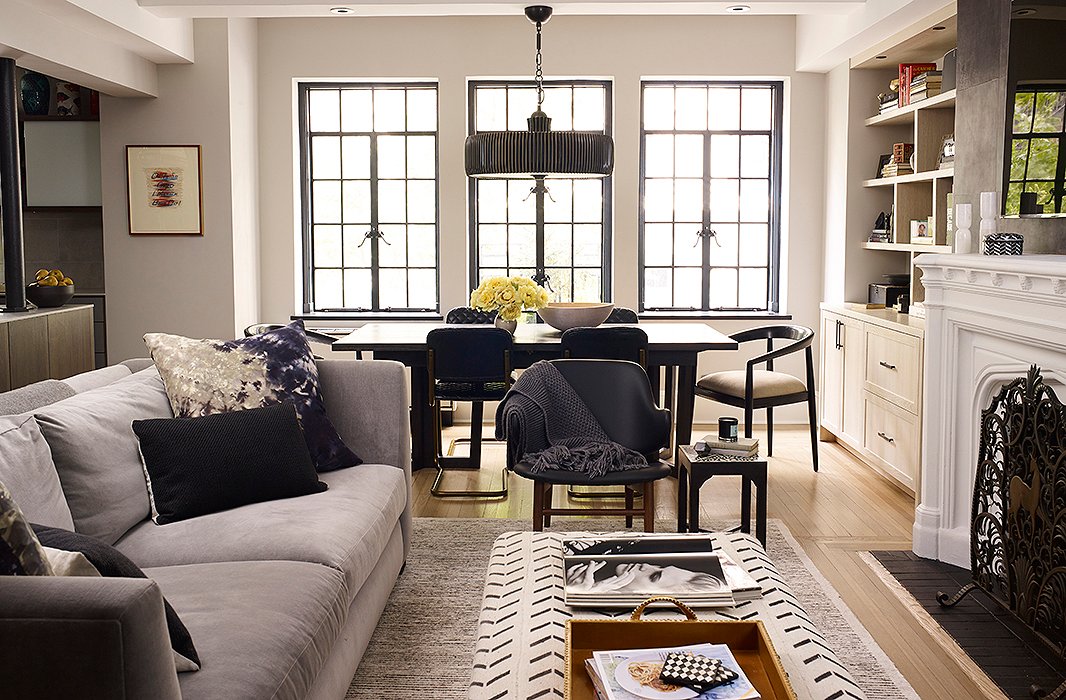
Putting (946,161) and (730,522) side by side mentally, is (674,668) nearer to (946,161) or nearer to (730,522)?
(730,522)

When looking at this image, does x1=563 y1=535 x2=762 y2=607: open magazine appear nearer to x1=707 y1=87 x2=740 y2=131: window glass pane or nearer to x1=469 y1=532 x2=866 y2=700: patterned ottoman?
x1=469 y1=532 x2=866 y2=700: patterned ottoman

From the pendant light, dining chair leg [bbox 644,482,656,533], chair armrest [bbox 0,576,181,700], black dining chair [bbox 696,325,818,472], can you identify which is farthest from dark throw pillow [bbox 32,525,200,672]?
black dining chair [bbox 696,325,818,472]

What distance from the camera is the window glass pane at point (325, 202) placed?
7508mm

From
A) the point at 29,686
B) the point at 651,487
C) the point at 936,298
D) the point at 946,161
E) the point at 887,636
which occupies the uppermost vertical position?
the point at 946,161

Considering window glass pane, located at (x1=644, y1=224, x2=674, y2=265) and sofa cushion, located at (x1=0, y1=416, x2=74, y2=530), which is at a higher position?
window glass pane, located at (x1=644, y1=224, x2=674, y2=265)

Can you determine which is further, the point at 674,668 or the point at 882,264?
the point at 882,264

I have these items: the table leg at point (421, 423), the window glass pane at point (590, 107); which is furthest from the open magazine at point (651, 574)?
the window glass pane at point (590, 107)

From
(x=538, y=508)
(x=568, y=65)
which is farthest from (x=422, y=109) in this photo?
(x=538, y=508)

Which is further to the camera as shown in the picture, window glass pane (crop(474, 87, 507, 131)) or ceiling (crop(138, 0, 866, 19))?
window glass pane (crop(474, 87, 507, 131))

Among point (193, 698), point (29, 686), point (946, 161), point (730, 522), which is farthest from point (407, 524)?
point (946, 161)

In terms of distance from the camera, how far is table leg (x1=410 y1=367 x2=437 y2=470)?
A: 5766 millimetres

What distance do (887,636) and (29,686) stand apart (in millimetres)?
2756

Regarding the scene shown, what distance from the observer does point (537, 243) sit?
7457 mm

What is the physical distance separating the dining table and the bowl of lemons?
168cm
